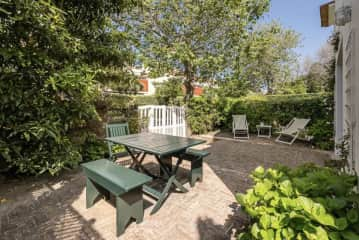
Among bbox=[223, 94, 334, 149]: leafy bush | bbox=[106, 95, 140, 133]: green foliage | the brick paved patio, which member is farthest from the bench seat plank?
bbox=[223, 94, 334, 149]: leafy bush

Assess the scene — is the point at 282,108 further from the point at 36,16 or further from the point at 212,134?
the point at 36,16

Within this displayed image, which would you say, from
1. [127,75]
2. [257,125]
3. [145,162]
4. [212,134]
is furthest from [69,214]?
[257,125]

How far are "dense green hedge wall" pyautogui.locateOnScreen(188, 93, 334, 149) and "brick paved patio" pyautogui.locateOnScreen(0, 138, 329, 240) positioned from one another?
3.69 meters

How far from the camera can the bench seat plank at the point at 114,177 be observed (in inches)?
78.9

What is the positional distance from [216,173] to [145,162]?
1.70 metres

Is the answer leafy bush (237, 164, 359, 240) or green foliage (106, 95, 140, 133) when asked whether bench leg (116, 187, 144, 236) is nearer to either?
leafy bush (237, 164, 359, 240)

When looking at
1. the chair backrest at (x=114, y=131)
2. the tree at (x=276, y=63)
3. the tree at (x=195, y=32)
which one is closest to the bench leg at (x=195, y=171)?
the chair backrest at (x=114, y=131)

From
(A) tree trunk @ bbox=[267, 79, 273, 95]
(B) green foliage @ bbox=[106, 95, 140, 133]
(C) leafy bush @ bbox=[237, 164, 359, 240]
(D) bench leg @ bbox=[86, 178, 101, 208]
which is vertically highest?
(A) tree trunk @ bbox=[267, 79, 273, 95]

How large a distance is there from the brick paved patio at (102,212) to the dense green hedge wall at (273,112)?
3.69m

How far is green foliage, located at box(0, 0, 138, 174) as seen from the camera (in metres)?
2.38

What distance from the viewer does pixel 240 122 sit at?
303 inches

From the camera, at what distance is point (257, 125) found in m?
7.73

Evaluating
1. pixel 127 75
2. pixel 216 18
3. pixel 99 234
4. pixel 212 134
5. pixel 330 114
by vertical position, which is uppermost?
pixel 216 18

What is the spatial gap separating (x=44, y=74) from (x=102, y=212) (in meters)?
2.13
